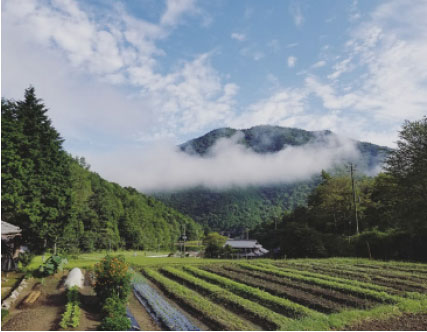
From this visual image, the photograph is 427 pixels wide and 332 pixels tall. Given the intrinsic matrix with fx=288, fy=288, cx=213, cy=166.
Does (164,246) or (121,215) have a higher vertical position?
(121,215)

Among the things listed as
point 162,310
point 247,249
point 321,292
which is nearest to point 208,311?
point 162,310

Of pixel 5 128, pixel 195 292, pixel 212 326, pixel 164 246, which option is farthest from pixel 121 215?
pixel 212 326

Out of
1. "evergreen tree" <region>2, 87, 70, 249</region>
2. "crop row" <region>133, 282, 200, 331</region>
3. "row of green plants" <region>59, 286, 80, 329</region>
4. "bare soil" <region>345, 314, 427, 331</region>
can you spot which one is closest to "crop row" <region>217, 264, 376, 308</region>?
"bare soil" <region>345, 314, 427, 331</region>

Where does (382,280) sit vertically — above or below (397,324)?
below

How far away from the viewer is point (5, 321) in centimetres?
1121

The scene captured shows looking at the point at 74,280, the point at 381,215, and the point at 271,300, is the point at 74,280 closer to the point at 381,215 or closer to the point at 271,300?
the point at 271,300

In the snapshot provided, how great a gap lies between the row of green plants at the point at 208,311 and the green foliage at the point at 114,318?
135 inches

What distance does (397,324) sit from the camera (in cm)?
1035

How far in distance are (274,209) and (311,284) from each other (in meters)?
144

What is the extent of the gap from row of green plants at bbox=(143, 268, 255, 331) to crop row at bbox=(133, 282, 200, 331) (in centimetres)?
70

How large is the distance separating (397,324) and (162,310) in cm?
1011

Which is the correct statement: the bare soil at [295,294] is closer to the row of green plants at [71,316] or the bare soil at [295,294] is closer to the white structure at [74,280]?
the row of green plants at [71,316]

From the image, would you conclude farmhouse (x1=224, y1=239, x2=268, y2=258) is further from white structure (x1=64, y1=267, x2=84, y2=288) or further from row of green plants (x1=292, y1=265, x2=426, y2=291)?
white structure (x1=64, y1=267, x2=84, y2=288)

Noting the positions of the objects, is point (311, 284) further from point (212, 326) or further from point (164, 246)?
point (164, 246)
